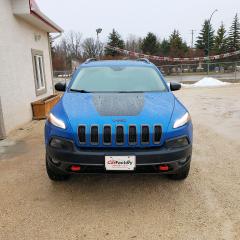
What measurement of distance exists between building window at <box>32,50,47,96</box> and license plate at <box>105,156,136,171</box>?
7336mm

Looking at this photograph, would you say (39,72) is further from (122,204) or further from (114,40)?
(114,40)

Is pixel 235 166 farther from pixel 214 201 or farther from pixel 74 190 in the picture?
pixel 74 190

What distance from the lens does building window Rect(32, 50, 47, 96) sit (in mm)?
9985

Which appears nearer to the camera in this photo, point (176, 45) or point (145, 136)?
point (145, 136)

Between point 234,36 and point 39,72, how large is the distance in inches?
1835

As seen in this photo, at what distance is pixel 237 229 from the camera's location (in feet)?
9.77

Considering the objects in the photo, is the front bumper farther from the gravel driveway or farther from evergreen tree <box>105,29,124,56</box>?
evergreen tree <box>105,29,124,56</box>

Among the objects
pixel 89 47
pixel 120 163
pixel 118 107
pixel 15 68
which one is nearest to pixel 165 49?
pixel 89 47

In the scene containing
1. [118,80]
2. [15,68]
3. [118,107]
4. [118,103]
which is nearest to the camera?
[118,107]

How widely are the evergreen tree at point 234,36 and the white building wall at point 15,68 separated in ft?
150

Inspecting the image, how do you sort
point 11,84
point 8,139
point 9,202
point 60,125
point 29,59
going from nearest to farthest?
point 60,125
point 9,202
point 8,139
point 11,84
point 29,59

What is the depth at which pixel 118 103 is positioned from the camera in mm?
3746

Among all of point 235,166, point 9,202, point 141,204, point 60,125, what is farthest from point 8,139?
point 235,166

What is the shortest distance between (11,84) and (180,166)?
18.5 feet
